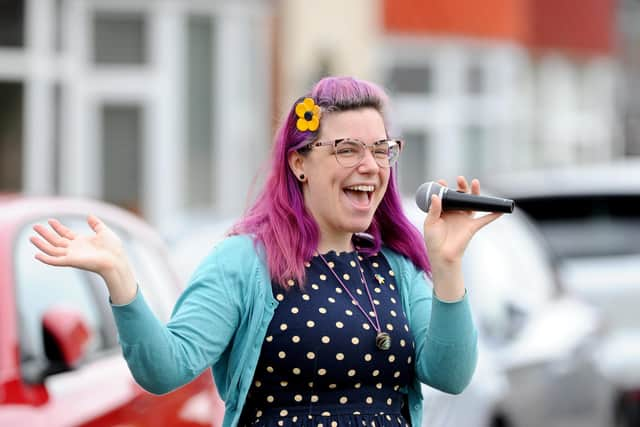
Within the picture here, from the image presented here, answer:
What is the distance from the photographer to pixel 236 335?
3.35 m

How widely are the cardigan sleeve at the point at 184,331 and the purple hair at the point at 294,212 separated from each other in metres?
0.14

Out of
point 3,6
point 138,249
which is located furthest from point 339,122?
point 3,6

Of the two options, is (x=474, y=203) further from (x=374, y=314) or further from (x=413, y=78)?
(x=413, y=78)

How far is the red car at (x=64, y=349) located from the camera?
4156 mm

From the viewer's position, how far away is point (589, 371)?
8.03m

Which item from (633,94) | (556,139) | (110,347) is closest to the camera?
(110,347)

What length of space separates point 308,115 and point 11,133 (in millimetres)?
10557

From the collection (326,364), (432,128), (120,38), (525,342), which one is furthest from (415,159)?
(326,364)

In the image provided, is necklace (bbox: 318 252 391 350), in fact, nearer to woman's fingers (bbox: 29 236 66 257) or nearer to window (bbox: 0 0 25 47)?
woman's fingers (bbox: 29 236 66 257)

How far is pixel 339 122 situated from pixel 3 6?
10736mm

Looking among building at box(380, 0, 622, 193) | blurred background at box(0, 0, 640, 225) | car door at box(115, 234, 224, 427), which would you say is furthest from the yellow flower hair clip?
building at box(380, 0, 622, 193)

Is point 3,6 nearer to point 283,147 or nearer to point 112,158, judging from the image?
point 112,158

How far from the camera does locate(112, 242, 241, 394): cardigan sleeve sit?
3.09 metres

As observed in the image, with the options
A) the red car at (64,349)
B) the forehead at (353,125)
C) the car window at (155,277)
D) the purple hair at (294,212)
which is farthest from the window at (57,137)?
the forehead at (353,125)
